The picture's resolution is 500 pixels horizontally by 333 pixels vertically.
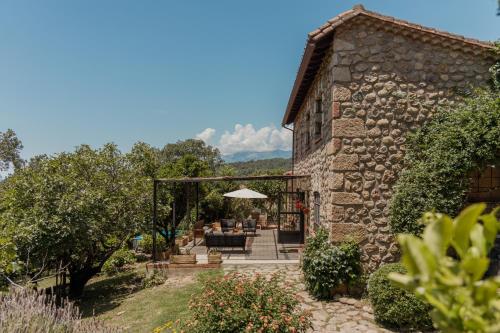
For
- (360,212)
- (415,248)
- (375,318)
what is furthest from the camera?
(360,212)

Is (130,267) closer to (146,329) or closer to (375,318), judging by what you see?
(146,329)

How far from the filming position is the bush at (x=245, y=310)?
420 cm

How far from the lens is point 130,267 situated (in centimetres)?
1408

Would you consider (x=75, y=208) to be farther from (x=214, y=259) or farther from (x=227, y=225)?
(x=227, y=225)

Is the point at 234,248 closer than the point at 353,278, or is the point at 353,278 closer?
the point at 353,278

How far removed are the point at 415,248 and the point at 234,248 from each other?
40.5 ft

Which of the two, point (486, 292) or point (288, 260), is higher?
point (486, 292)

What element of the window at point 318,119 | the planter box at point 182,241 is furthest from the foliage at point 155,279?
the window at point 318,119

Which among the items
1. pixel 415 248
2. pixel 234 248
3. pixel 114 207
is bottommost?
pixel 234 248

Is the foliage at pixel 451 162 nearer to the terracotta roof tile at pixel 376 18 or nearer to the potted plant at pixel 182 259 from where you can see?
the terracotta roof tile at pixel 376 18

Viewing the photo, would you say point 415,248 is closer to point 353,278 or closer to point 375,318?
point 375,318

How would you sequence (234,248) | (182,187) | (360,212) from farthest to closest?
(182,187)
(234,248)
(360,212)

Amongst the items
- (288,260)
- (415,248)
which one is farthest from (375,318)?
(415,248)

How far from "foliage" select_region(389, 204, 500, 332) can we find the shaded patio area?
34.0ft
